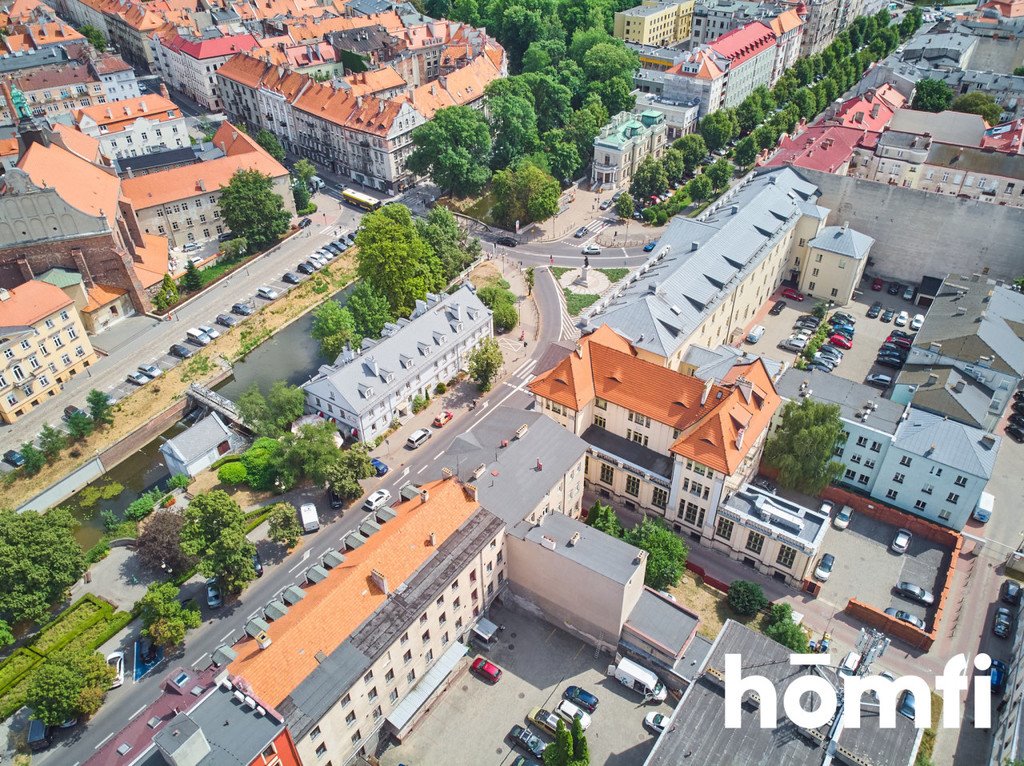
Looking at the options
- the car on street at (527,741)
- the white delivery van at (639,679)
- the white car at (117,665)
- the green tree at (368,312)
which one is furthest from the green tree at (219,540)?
the green tree at (368,312)

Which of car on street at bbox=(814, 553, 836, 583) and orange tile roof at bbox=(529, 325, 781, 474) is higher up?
orange tile roof at bbox=(529, 325, 781, 474)

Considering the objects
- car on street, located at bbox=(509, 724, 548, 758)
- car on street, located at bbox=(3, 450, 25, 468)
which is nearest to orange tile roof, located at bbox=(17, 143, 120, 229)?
car on street, located at bbox=(3, 450, 25, 468)

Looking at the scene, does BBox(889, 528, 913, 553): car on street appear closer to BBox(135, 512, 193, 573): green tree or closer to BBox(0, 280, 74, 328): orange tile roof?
BBox(135, 512, 193, 573): green tree

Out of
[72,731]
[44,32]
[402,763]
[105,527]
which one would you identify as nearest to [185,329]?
[105,527]

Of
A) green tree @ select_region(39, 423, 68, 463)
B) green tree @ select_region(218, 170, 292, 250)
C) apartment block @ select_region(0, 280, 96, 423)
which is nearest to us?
green tree @ select_region(39, 423, 68, 463)

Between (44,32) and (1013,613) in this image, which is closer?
(1013,613)

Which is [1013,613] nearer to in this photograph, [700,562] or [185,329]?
[700,562]

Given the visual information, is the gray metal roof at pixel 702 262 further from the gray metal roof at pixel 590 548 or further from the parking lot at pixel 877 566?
the parking lot at pixel 877 566
